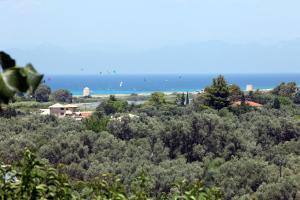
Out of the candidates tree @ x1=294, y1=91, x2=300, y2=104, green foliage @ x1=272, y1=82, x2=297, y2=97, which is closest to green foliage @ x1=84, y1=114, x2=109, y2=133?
tree @ x1=294, y1=91, x2=300, y2=104

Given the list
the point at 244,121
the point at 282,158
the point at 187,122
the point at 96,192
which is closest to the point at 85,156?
the point at 187,122

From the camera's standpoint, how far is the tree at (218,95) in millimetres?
42906

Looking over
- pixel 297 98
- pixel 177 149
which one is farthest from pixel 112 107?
pixel 177 149

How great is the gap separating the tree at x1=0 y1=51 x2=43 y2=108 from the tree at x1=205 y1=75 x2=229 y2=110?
41.9m

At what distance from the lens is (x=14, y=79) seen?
82 centimetres

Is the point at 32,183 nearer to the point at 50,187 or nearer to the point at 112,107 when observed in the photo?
the point at 50,187

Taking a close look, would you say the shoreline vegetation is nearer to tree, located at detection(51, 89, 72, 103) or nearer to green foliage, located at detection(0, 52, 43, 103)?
green foliage, located at detection(0, 52, 43, 103)

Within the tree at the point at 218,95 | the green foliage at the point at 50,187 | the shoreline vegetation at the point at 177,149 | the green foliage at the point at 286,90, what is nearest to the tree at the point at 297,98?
the green foliage at the point at 286,90

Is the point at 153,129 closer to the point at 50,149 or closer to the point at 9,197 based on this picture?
the point at 50,149

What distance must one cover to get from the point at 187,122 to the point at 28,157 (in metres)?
24.5

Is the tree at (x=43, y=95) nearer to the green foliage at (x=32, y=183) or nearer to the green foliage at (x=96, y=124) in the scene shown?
the green foliage at (x=96, y=124)

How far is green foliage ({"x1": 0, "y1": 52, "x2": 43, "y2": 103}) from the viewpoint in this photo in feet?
2.69

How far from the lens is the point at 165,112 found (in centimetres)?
3794

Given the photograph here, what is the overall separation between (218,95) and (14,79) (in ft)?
141
